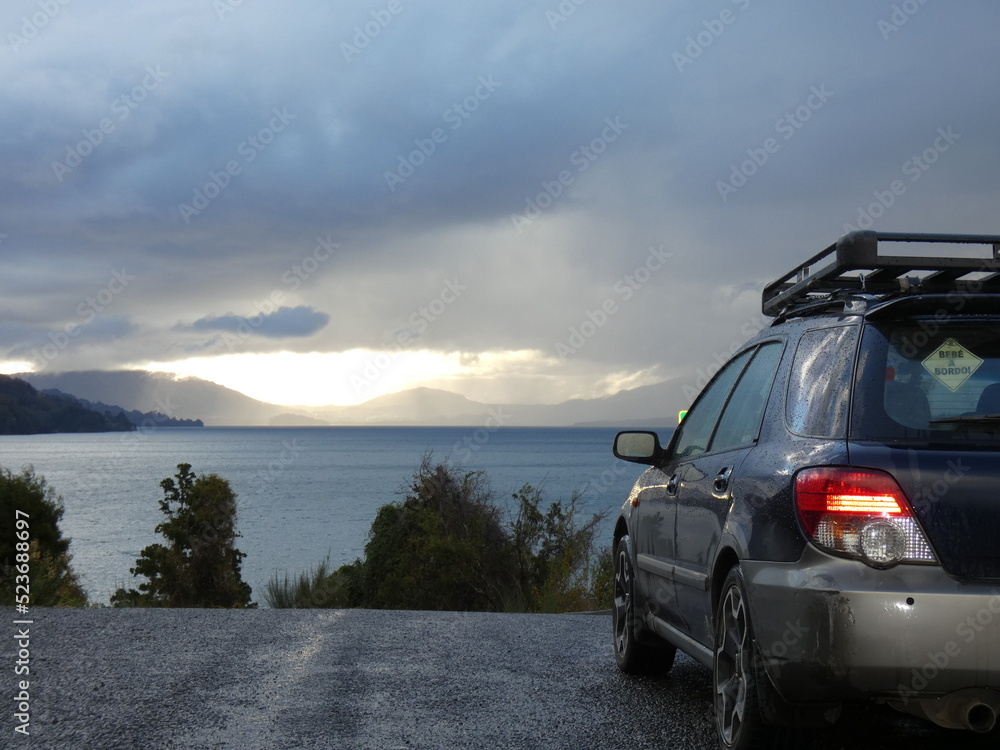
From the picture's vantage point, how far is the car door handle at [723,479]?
14.4 ft

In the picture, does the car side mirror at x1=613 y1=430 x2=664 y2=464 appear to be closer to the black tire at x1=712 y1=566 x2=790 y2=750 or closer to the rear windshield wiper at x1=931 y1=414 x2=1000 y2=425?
the black tire at x1=712 y1=566 x2=790 y2=750

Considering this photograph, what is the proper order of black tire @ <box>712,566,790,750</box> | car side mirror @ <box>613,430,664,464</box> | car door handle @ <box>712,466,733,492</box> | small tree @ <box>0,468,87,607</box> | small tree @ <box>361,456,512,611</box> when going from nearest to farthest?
black tire @ <box>712,566,790,750</box>, car door handle @ <box>712,466,733,492</box>, car side mirror @ <box>613,430,664,464</box>, small tree @ <box>0,468,87,607</box>, small tree @ <box>361,456,512,611</box>

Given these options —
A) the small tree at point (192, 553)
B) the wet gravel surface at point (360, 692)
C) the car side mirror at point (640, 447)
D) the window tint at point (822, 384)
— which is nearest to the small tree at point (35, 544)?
the wet gravel surface at point (360, 692)

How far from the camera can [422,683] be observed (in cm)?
628

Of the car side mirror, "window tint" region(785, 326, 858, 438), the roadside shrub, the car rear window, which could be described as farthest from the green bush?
the car rear window

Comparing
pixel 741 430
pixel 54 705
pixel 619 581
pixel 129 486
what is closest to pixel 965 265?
pixel 741 430

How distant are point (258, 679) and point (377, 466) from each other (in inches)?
5219

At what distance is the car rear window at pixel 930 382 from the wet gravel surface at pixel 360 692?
1.27 m

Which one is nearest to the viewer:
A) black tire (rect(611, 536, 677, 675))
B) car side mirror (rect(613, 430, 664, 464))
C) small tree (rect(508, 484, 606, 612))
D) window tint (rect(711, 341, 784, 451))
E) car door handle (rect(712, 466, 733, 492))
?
car door handle (rect(712, 466, 733, 492))

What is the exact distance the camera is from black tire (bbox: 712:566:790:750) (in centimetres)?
383

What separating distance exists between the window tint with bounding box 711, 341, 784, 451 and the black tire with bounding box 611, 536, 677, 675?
1685 mm

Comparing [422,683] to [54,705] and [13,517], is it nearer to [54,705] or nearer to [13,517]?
[54,705]

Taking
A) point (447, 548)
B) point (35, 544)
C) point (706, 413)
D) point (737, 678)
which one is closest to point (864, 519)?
point (737, 678)

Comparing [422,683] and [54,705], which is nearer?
[54,705]
